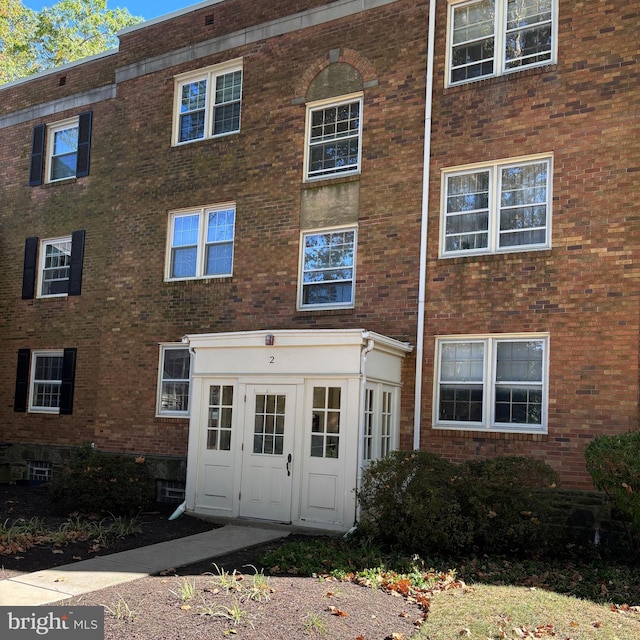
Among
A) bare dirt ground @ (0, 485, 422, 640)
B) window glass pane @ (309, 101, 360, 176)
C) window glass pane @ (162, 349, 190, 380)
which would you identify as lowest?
bare dirt ground @ (0, 485, 422, 640)

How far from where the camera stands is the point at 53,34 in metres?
32.8

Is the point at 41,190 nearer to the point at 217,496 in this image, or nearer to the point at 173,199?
the point at 173,199

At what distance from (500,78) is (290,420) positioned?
689 centimetres

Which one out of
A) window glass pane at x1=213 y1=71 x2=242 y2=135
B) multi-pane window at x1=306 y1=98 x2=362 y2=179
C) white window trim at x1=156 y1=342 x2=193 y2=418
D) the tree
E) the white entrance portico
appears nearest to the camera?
the white entrance portico

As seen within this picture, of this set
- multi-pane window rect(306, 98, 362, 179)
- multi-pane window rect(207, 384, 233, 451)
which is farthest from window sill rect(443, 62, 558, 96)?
multi-pane window rect(207, 384, 233, 451)

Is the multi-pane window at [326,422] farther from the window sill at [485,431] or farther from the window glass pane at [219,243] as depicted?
the window glass pane at [219,243]

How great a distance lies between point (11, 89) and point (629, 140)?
16564 millimetres

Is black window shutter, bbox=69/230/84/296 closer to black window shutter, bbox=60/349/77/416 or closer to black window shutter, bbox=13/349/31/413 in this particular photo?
black window shutter, bbox=60/349/77/416

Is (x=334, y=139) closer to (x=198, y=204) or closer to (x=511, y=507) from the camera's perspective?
(x=198, y=204)

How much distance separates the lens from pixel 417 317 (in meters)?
13.0

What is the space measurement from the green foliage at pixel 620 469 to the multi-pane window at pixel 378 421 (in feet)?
11.3

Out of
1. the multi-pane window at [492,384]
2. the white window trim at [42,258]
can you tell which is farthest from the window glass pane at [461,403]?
the white window trim at [42,258]

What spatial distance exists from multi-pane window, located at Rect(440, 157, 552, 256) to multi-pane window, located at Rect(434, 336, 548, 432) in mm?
1623

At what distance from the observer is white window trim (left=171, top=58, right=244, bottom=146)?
52.6 ft
